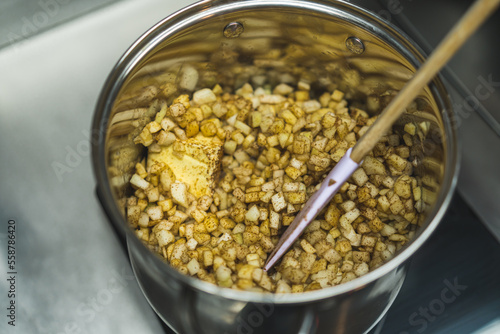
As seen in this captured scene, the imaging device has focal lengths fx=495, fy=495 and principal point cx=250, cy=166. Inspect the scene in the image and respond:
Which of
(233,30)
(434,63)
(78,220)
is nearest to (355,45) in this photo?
(233,30)

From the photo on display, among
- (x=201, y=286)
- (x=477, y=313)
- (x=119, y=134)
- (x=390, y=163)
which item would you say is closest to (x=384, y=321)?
(x=477, y=313)

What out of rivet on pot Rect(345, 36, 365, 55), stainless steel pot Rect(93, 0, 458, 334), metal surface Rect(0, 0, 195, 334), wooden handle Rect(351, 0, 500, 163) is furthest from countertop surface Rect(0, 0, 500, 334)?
wooden handle Rect(351, 0, 500, 163)

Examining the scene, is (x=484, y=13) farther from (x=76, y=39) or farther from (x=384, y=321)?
(x=76, y=39)

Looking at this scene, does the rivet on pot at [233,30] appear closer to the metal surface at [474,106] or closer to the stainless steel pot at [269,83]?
the stainless steel pot at [269,83]

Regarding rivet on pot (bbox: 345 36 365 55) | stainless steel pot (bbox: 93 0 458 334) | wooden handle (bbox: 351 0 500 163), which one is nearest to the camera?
wooden handle (bbox: 351 0 500 163)

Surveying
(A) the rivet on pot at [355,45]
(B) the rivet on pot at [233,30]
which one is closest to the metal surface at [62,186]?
(B) the rivet on pot at [233,30]

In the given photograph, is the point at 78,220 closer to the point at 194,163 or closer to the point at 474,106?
the point at 194,163

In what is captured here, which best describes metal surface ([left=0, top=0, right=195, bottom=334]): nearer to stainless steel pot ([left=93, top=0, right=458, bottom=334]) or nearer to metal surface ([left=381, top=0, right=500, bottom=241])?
stainless steel pot ([left=93, top=0, right=458, bottom=334])
